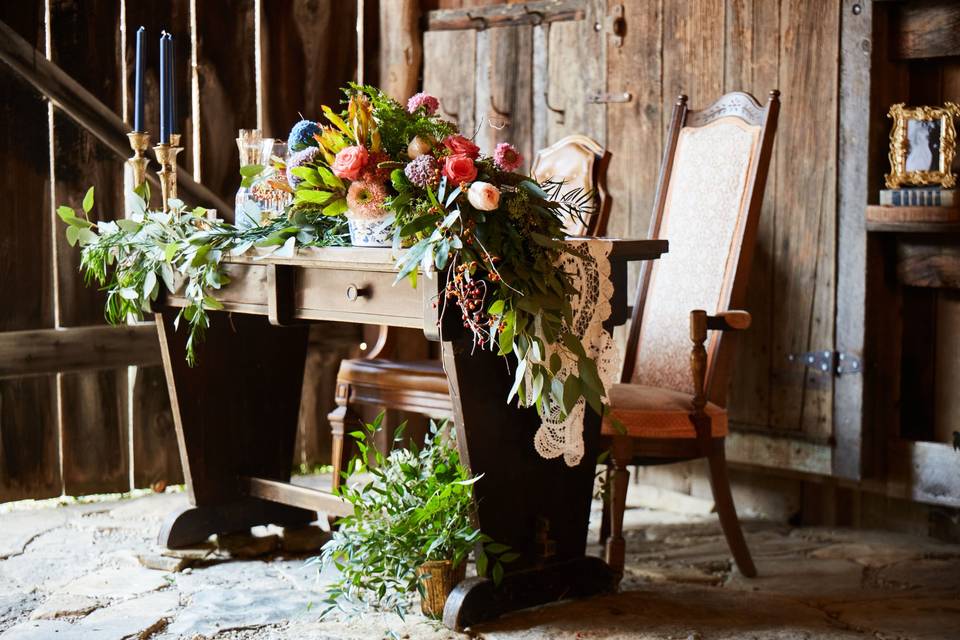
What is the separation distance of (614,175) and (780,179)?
0.60m

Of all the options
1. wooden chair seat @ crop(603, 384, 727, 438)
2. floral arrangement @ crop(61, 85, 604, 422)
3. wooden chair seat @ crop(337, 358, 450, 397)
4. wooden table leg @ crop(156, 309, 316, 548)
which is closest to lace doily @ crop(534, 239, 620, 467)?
floral arrangement @ crop(61, 85, 604, 422)

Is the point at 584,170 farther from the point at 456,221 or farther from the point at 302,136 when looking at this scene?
the point at 456,221

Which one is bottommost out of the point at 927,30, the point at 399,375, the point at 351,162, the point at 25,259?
the point at 399,375

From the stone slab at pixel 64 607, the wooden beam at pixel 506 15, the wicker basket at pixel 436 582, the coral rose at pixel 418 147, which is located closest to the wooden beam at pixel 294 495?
the wicker basket at pixel 436 582

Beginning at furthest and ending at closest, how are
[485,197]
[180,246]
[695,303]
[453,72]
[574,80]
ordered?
[453,72]
[574,80]
[695,303]
[180,246]
[485,197]

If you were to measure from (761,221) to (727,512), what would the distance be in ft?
3.31

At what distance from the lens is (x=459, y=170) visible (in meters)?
2.57

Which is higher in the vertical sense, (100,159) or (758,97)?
(758,97)

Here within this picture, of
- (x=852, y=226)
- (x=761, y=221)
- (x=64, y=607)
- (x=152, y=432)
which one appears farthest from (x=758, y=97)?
(x=64, y=607)

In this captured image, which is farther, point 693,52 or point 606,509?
point 693,52

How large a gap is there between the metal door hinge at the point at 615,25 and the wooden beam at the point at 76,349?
1822mm

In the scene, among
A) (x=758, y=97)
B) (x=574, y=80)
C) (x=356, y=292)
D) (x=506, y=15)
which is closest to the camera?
(x=356, y=292)

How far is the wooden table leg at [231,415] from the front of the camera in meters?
3.43

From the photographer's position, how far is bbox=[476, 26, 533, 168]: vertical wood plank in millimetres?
4320
